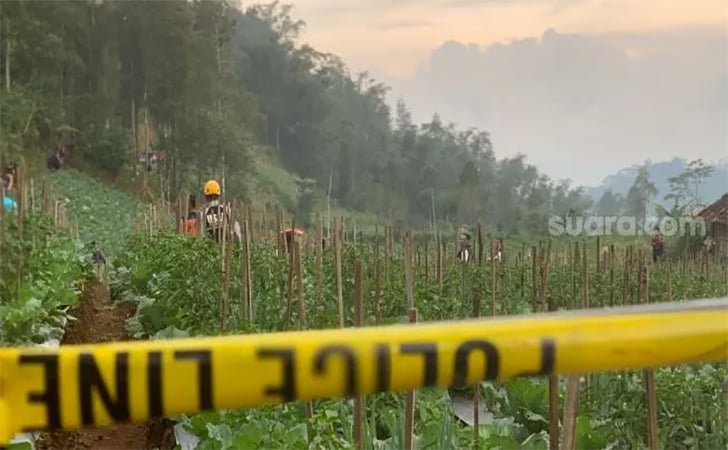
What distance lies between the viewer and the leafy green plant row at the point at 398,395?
4.19 metres

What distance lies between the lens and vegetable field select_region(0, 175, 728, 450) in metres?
4.09

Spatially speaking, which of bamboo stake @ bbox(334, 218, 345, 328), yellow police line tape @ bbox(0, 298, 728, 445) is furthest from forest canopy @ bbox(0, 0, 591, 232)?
yellow police line tape @ bbox(0, 298, 728, 445)

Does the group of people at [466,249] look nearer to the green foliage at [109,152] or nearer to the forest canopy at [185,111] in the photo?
the forest canopy at [185,111]

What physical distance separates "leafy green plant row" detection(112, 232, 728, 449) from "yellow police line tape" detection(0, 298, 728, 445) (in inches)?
82.6

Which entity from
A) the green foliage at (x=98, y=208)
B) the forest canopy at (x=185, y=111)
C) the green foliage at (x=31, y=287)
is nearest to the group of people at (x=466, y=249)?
the green foliage at (x=31, y=287)

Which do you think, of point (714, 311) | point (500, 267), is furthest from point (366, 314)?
point (714, 311)

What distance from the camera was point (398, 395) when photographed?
Answer: 485 centimetres

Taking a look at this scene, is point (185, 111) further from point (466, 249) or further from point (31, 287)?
point (31, 287)

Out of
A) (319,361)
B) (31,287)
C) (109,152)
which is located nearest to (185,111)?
(109,152)

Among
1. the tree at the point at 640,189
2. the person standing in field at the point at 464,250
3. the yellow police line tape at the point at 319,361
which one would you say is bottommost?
the person standing in field at the point at 464,250

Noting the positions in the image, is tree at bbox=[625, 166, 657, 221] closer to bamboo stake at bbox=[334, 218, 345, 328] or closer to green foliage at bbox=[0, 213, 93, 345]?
green foliage at bbox=[0, 213, 93, 345]

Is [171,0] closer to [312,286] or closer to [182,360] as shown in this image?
[312,286]

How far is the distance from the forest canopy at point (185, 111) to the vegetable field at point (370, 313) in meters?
14.6

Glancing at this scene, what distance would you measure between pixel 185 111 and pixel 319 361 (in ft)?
125
